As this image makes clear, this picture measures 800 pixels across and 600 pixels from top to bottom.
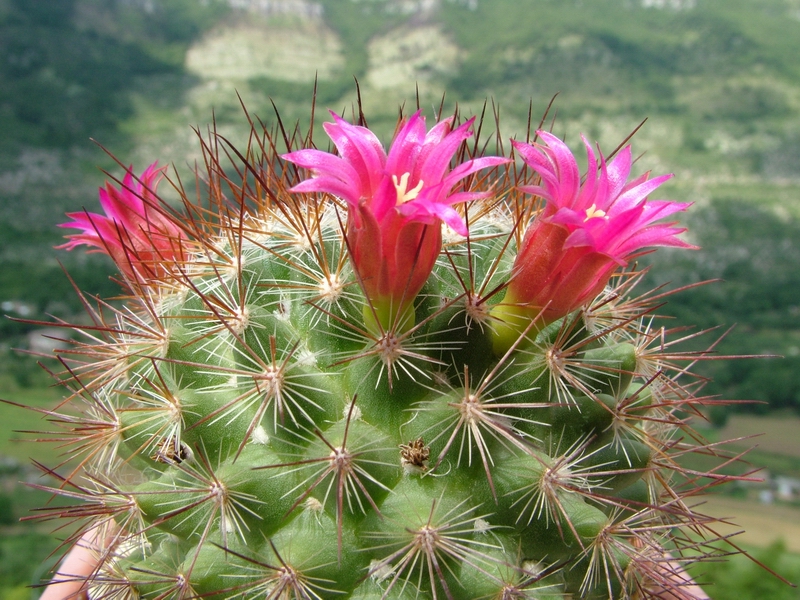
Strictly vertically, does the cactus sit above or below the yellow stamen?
below

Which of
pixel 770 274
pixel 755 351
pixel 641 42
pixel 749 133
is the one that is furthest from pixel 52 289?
pixel 641 42

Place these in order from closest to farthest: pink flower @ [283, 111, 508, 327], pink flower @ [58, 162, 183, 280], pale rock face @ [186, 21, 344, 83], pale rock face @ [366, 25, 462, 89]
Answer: pink flower @ [283, 111, 508, 327], pink flower @ [58, 162, 183, 280], pale rock face @ [366, 25, 462, 89], pale rock face @ [186, 21, 344, 83]

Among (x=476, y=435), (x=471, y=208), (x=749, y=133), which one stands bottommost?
(x=749, y=133)

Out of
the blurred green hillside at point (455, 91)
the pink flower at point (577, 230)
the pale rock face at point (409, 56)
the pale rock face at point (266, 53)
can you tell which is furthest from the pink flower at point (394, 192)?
the pale rock face at point (266, 53)

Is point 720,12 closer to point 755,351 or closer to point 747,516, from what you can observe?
point 755,351

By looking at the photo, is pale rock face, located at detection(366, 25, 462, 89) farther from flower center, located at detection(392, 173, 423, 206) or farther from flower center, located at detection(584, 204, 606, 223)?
flower center, located at detection(392, 173, 423, 206)

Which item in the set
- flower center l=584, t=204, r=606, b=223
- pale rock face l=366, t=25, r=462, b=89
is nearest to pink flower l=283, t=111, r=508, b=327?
flower center l=584, t=204, r=606, b=223

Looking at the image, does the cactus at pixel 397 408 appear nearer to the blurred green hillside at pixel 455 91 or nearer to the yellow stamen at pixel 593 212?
the yellow stamen at pixel 593 212
